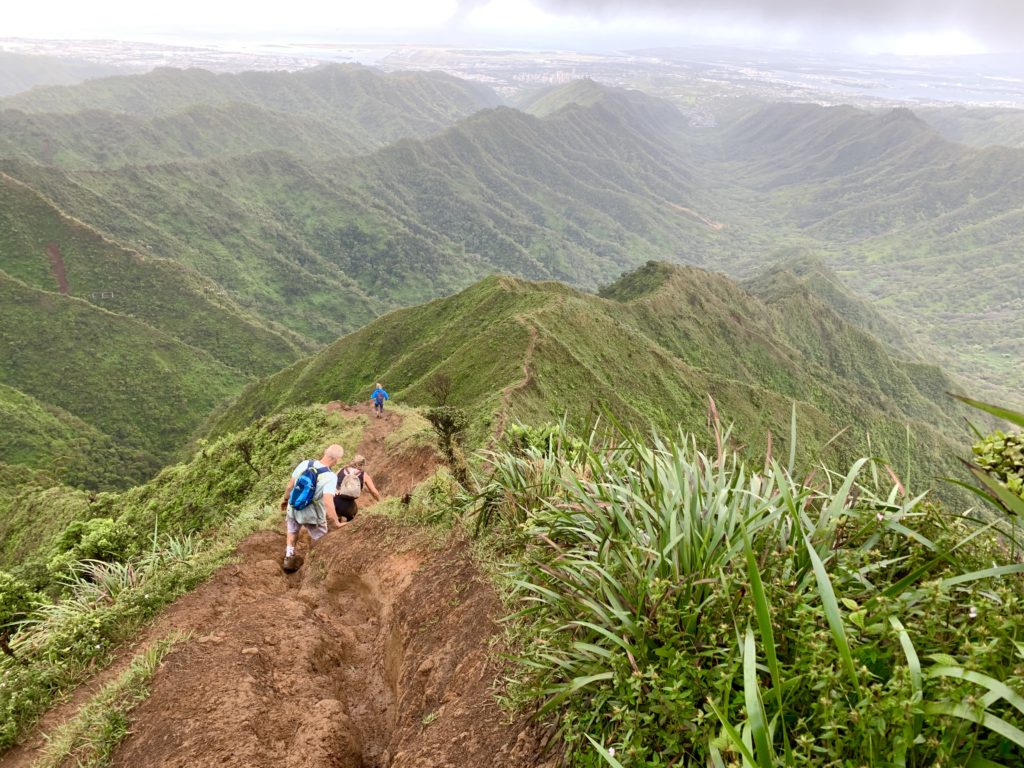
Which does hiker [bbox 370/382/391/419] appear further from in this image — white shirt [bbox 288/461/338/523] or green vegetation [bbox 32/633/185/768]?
green vegetation [bbox 32/633/185/768]

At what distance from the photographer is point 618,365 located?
41.9m

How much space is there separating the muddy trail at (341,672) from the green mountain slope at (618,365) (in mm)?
10458

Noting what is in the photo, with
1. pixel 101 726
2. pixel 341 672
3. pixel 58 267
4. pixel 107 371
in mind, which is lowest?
pixel 107 371

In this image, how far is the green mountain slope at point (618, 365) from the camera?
1315 inches

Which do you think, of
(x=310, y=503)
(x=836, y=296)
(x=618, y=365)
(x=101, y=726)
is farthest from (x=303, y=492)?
(x=836, y=296)

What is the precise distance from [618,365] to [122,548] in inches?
1381

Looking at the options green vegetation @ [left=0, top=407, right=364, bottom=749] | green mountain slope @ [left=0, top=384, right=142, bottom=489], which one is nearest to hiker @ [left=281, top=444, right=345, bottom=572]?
green vegetation @ [left=0, top=407, right=364, bottom=749]

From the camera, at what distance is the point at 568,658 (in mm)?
3645

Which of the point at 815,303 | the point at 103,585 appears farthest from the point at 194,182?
the point at 103,585

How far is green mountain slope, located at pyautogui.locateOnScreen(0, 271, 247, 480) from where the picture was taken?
6519 cm

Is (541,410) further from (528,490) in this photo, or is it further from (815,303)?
(815,303)

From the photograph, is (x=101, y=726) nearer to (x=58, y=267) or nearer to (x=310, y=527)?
(x=310, y=527)

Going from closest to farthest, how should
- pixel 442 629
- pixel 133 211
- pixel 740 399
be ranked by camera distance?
pixel 442 629
pixel 740 399
pixel 133 211

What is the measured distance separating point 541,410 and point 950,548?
2507 cm
